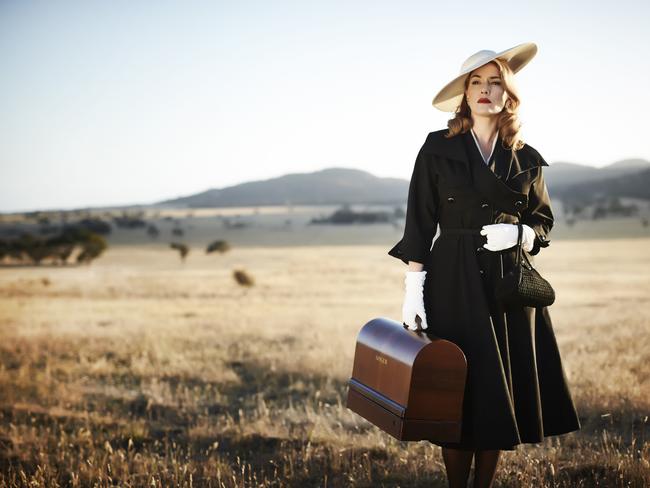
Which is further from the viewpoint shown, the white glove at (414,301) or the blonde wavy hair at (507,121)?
the blonde wavy hair at (507,121)

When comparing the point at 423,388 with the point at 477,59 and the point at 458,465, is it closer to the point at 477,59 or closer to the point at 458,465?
the point at 458,465

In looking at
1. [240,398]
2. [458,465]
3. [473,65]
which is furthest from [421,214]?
[240,398]

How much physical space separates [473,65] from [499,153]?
1.70 ft

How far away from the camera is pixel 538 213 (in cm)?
409

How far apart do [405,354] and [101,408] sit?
15.9 ft

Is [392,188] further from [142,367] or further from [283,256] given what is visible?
[142,367]

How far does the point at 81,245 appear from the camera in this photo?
42.8 metres

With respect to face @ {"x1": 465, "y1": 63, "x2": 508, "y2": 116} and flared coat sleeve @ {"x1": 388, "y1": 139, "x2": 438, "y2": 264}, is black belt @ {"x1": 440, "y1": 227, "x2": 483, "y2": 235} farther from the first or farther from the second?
face @ {"x1": 465, "y1": 63, "x2": 508, "y2": 116}

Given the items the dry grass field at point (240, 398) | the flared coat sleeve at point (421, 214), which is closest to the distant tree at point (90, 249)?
the dry grass field at point (240, 398)

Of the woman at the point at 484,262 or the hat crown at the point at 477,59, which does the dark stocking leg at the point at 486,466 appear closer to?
the woman at the point at 484,262

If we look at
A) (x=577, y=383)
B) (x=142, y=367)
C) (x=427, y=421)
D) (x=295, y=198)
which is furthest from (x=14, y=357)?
(x=295, y=198)

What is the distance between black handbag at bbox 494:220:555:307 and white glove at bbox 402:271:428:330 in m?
0.41

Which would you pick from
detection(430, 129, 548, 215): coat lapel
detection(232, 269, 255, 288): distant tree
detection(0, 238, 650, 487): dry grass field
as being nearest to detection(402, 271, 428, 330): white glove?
detection(430, 129, 548, 215): coat lapel

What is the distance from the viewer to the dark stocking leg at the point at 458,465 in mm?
3836
